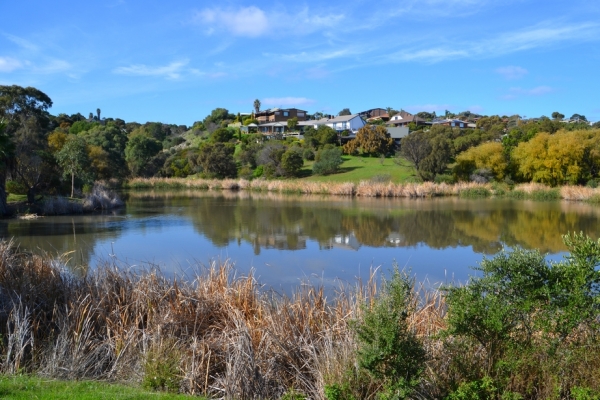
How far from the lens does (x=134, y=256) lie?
1475cm

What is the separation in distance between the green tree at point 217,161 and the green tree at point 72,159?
73.8ft

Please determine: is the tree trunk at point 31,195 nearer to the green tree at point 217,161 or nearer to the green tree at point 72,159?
the green tree at point 72,159

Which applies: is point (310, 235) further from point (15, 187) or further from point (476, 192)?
point (476, 192)

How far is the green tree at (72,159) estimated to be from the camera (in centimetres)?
2881

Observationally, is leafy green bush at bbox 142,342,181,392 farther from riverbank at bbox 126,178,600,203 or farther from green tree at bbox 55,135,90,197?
riverbank at bbox 126,178,600,203

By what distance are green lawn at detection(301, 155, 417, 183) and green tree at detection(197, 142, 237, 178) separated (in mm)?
7504

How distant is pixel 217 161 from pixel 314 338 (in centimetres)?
4764

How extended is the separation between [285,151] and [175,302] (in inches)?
1795

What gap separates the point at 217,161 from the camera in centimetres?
5272

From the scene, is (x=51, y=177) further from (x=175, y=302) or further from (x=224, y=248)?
(x=175, y=302)

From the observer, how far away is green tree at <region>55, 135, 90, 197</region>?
94.5 ft

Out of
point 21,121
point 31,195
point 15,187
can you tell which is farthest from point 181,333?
point 21,121

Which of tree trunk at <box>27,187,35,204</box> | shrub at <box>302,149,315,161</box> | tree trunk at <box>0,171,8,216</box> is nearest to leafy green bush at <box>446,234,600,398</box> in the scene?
tree trunk at <box>0,171,8,216</box>

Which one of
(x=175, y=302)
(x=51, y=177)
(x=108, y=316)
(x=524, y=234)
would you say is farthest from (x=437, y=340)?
(x=51, y=177)
